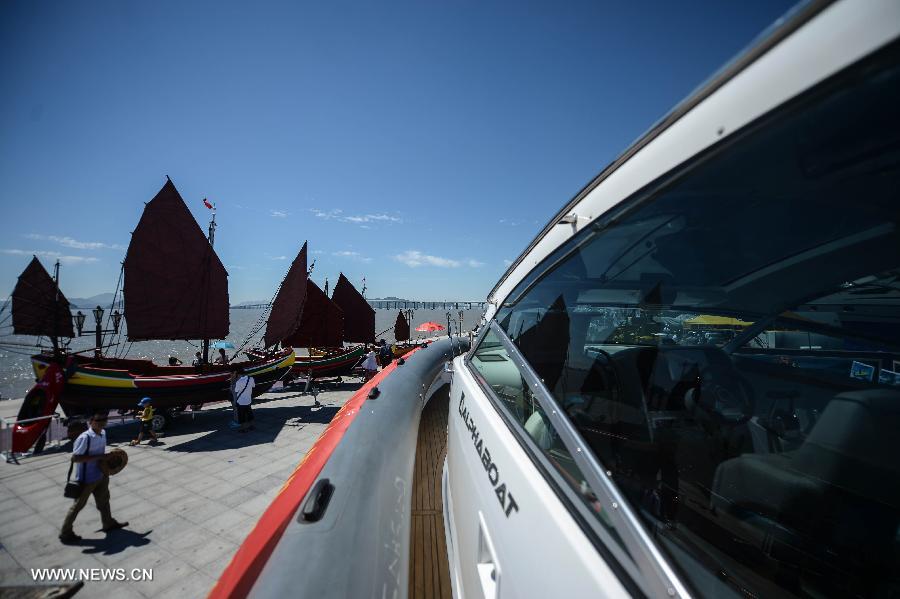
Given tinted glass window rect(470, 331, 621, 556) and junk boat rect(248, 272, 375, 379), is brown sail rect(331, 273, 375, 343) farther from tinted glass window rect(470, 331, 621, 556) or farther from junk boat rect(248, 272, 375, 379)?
tinted glass window rect(470, 331, 621, 556)

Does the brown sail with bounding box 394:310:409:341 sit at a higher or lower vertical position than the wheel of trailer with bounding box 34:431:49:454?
higher

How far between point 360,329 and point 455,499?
94.5ft

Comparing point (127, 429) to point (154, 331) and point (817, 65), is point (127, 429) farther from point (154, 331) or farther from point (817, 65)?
point (817, 65)

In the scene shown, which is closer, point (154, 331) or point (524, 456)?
point (524, 456)

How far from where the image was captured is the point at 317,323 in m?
22.1

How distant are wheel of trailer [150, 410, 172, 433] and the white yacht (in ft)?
38.6

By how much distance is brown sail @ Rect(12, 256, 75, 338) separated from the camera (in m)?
19.5

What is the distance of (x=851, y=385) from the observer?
90.9 inches

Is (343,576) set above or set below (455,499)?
below

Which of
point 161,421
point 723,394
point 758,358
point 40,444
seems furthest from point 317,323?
point 723,394

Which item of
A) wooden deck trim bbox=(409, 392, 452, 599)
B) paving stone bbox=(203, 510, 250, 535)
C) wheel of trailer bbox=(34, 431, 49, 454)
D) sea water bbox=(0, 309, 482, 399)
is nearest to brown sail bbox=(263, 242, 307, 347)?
sea water bbox=(0, 309, 482, 399)

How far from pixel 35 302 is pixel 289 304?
13620 mm

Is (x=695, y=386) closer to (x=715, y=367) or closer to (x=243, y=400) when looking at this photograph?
(x=715, y=367)

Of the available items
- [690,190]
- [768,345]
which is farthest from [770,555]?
[768,345]
